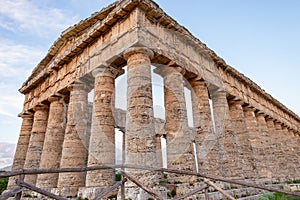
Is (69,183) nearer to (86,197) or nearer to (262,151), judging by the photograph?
(86,197)

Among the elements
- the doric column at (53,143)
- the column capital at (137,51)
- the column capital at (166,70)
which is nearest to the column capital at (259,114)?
the column capital at (166,70)

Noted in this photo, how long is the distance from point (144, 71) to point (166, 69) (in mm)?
1825

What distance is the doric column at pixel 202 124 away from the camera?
31.0 ft

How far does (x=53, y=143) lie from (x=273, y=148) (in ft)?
49.5

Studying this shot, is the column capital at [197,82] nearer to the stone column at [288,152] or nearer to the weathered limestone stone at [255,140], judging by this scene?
the weathered limestone stone at [255,140]

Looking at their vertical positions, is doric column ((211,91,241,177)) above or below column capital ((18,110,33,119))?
below

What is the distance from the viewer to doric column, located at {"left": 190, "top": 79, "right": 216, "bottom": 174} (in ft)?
31.0

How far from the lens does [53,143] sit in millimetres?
10969

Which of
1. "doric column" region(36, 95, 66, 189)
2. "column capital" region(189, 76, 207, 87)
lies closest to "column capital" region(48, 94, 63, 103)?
"doric column" region(36, 95, 66, 189)

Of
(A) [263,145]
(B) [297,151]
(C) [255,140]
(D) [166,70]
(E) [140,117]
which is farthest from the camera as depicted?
(B) [297,151]

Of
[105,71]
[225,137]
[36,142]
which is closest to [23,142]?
[36,142]

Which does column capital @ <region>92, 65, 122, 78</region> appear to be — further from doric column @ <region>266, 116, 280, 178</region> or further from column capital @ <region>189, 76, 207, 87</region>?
doric column @ <region>266, 116, 280, 178</region>

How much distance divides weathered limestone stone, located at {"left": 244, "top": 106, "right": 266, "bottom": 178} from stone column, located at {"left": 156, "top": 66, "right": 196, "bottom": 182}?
6855 mm

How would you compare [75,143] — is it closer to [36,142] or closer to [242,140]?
[36,142]
